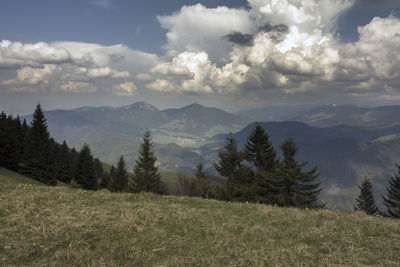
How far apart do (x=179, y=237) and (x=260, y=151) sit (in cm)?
3308

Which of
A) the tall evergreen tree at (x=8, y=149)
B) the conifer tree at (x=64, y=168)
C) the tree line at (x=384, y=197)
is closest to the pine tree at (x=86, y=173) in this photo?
the conifer tree at (x=64, y=168)

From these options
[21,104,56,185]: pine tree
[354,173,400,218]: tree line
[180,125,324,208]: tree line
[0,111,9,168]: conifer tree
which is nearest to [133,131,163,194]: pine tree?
[21,104,56,185]: pine tree

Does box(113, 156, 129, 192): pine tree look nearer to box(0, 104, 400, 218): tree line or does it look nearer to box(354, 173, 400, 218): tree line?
box(0, 104, 400, 218): tree line

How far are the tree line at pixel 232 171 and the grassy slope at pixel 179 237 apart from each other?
22.9 metres

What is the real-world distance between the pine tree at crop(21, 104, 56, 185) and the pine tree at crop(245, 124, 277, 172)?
4250 cm

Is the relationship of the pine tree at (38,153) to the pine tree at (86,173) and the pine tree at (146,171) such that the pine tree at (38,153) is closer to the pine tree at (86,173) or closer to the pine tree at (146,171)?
the pine tree at (86,173)

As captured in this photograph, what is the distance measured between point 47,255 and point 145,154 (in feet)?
158

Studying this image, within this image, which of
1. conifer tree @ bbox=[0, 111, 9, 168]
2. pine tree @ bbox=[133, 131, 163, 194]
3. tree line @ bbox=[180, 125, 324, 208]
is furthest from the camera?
pine tree @ bbox=[133, 131, 163, 194]

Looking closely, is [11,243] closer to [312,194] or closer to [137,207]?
[137,207]

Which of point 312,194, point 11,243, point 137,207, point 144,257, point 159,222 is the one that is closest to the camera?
point 144,257

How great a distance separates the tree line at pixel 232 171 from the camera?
33406mm

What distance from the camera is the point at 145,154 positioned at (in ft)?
178

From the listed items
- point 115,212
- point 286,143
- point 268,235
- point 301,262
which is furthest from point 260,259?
point 286,143

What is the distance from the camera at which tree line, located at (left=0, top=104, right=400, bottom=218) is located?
3341 cm
